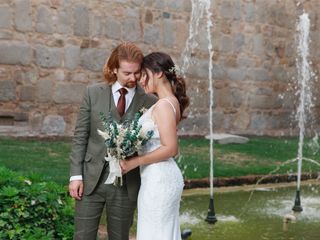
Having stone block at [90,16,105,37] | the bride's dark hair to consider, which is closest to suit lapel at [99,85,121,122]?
the bride's dark hair


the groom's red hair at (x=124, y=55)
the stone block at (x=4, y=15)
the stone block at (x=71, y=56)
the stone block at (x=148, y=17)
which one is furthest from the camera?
the stone block at (x=148, y=17)

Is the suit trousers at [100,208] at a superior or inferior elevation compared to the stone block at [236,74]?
superior

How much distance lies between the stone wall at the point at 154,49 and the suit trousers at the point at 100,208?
6207 mm

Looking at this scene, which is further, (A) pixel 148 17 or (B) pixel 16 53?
(A) pixel 148 17

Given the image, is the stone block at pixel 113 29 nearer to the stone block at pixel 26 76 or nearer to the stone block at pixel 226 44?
the stone block at pixel 26 76

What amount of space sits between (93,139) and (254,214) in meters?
3.28

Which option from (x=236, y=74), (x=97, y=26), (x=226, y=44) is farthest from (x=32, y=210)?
(x=236, y=74)

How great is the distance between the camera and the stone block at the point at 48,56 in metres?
10.1

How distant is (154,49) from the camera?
11.7m

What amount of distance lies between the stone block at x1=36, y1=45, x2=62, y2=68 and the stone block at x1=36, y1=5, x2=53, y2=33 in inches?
10.6

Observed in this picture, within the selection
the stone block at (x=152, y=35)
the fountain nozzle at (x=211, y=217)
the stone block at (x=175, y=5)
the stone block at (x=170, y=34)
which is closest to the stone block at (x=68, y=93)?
the stone block at (x=152, y=35)

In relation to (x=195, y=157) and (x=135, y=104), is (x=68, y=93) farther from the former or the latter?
(x=135, y=104)

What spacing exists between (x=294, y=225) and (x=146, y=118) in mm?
3013

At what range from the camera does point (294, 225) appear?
614 centimetres
